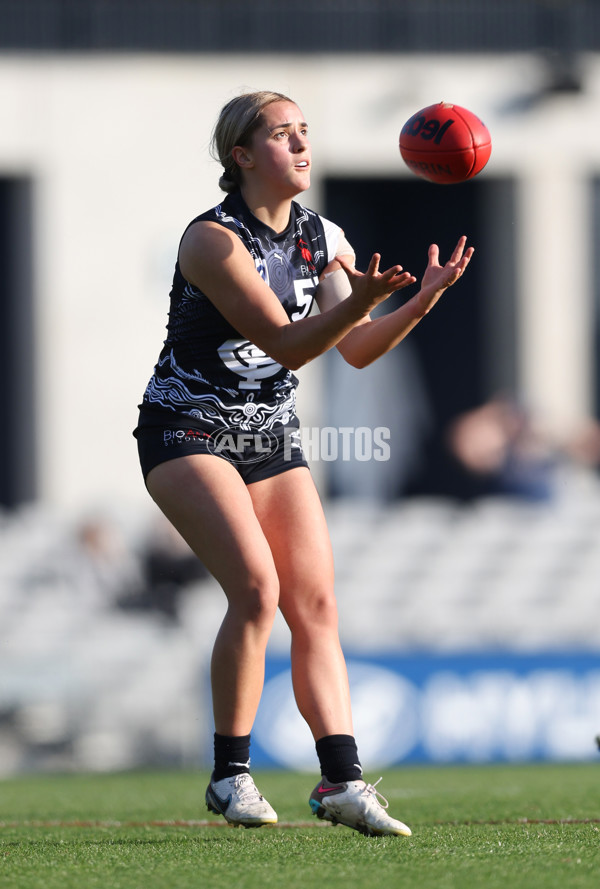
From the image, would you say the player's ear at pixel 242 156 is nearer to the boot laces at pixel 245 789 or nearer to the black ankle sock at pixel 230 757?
the black ankle sock at pixel 230 757

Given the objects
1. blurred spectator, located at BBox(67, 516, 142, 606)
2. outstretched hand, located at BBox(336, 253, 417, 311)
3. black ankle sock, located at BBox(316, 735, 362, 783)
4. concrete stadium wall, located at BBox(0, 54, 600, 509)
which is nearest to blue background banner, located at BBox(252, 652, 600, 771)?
blurred spectator, located at BBox(67, 516, 142, 606)

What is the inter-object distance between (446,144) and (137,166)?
982cm

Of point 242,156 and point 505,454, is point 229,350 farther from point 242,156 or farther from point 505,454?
point 505,454

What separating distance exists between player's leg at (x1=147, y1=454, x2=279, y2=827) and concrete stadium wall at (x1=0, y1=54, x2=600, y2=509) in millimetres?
9398

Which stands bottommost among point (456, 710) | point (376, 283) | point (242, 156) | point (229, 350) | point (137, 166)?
point (456, 710)

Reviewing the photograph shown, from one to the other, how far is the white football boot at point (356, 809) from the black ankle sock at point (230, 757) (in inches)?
9.1

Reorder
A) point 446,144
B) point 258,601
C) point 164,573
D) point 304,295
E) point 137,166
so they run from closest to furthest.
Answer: point 258,601 < point 304,295 < point 446,144 < point 164,573 < point 137,166

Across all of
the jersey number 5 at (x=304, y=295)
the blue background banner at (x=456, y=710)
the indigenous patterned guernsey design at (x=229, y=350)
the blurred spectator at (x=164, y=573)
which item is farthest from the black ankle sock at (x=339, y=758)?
the blurred spectator at (x=164, y=573)

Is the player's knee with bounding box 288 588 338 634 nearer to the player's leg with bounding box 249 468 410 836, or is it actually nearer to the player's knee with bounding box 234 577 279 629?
the player's leg with bounding box 249 468 410 836

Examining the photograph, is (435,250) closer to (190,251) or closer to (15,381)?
(190,251)

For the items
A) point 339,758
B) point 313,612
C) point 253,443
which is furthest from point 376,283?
point 339,758

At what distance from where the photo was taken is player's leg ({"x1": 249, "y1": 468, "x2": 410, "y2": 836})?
12.8 ft

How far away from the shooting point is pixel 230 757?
A: 395 centimetres

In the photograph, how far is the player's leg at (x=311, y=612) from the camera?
392 centimetres
